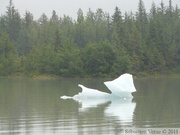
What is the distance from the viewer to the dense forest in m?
76.8

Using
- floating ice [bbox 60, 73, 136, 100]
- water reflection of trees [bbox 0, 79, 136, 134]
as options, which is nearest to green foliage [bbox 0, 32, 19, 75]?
floating ice [bbox 60, 73, 136, 100]

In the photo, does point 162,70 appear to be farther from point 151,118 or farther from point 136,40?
point 151,118

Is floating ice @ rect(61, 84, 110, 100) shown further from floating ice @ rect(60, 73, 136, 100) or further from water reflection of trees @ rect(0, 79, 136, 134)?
water reflection of trees @ rect(0, 79, 136, 134)

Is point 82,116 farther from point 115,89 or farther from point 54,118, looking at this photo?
point 115,89

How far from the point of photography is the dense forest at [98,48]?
7675cm

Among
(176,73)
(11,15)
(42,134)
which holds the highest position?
(11,15)

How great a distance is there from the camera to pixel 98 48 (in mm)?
77938

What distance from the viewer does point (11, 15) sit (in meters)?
108

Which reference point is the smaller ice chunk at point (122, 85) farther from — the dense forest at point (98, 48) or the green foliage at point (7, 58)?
the green foliage at point (7, 58)

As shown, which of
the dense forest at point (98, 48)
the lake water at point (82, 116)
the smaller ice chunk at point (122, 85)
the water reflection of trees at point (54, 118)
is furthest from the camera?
the dense forest at point (98, 48)

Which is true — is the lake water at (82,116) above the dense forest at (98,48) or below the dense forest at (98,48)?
below

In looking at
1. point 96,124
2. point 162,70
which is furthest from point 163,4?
point 96,124

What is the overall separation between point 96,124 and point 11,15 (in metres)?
91.2

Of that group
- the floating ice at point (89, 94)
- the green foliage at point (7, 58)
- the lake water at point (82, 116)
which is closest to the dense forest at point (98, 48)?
the green foliage at point (7, 58)
